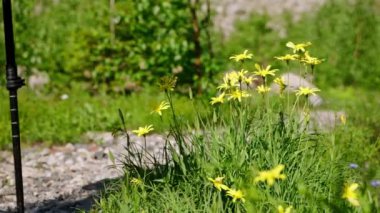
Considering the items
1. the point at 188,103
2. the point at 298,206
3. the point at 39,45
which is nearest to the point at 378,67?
the point at 188,103

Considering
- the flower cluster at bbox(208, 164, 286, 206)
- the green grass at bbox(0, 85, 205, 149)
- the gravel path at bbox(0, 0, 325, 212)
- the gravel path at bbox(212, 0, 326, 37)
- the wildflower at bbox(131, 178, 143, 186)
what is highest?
the gravel path at bbox(212, 0, 326, 37)

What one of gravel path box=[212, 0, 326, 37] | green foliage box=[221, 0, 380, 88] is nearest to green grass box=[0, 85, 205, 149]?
green foliage box=[221, 0, 380, 88]

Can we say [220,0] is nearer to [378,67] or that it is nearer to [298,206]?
[378,67]

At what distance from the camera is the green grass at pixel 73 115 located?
7.09 meters

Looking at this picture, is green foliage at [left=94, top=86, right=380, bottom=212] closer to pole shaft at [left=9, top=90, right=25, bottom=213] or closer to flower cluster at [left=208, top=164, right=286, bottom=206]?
flower cluster at [left=208, top=164, right=286, bottom=206]

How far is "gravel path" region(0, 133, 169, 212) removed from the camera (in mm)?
5393

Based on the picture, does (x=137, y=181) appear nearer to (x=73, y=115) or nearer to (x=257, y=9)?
(x=73, y=115)

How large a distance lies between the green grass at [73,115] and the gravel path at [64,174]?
14cm

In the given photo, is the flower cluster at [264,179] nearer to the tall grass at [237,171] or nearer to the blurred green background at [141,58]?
the tall grass at [237,171]

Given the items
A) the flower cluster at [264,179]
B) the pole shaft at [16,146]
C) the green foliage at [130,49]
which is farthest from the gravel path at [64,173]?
the flower cluster at [264,179]

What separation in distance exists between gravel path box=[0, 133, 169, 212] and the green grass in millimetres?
144

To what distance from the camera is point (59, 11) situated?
10648mm

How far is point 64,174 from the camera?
621cm

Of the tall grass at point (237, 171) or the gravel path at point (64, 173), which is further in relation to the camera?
Result: the gravel path at point (64, 173)
